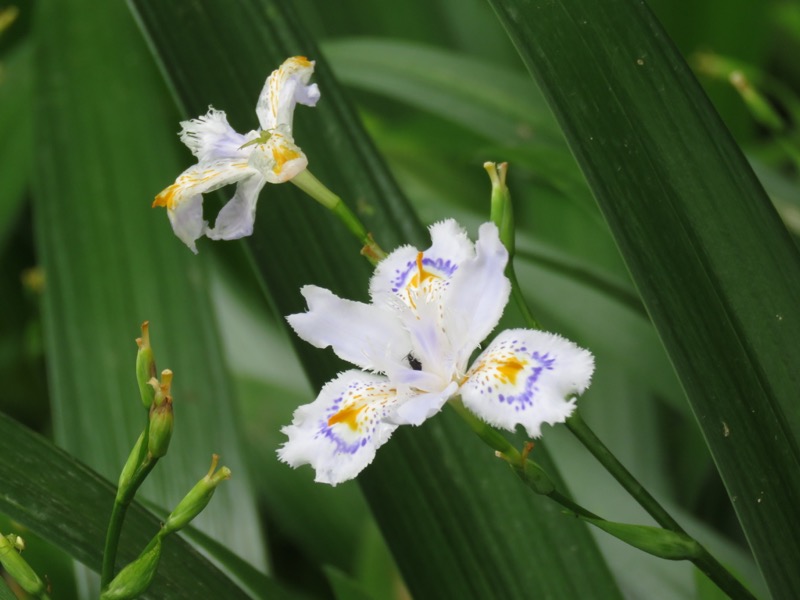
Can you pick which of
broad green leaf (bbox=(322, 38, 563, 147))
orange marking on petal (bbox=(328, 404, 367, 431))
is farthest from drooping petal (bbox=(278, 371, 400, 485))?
broad green leaf (bbox=(322, 38, 563, 147))

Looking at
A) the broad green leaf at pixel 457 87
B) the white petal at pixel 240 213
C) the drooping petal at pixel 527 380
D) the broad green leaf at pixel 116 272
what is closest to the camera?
the drooping petal at pixel 527 380

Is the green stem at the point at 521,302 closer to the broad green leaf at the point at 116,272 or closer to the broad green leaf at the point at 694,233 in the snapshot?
the broad green leaf at the point at 694,233

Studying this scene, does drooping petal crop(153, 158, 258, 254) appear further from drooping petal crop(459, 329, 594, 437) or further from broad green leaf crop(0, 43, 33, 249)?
broad green leaf crop(0, 43, 33, 249)

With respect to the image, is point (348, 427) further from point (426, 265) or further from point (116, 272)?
point (116, 272)

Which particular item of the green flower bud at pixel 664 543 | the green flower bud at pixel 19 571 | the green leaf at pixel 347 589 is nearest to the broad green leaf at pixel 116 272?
the green leaf at pixel 347 589

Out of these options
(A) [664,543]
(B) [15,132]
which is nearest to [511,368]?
(A) [664,543]
